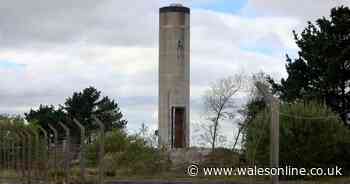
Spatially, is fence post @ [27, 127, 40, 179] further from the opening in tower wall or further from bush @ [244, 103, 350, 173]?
the opening in tower wall

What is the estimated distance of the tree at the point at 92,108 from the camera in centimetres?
6669

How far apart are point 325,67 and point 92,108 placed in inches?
1125

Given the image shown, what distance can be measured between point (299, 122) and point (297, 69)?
54.0ft

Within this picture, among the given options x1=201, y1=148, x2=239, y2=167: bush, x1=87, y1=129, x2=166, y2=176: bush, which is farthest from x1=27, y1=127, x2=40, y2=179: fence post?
x1=201, y1=148, x2=239, y2=167: bush

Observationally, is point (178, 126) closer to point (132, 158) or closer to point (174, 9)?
point (174, 9)

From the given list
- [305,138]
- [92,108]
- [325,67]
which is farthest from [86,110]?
[305,138]

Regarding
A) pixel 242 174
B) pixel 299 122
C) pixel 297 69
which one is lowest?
pixel 242 174

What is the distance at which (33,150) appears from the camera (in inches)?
1001

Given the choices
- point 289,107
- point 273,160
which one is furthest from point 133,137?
point 273,160

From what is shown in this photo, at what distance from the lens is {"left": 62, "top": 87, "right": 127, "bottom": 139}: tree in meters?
66.7

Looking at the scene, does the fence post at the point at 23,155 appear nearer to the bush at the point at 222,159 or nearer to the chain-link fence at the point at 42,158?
the chain-link fence at the point at 42,158

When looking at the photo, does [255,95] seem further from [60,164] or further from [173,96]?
[60,164]

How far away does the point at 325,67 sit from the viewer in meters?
45.7

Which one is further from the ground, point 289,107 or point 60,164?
point 289,107
